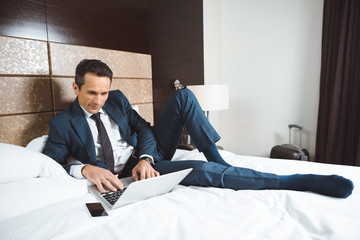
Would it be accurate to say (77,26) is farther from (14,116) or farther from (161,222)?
(161,222)

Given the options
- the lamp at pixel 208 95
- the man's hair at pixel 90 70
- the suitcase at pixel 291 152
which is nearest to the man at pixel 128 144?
the man's hair at pixel 90 70

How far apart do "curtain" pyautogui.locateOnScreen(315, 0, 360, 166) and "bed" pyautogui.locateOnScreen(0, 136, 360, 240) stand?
170 centimetres

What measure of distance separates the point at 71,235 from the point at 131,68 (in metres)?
1.70

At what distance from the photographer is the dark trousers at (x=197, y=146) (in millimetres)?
1167

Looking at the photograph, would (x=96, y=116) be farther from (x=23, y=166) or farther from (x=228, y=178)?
(x=228, y=178)

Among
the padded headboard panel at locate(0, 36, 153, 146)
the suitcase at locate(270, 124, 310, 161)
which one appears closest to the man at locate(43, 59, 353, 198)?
the padded headboard panel at locate(0, 36, 153, 146)

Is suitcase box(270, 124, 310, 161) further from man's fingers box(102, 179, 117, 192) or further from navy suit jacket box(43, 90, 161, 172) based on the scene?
man's fingers box(102, 179, 117, 192)

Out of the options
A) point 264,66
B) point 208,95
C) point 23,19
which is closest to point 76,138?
point 23,19

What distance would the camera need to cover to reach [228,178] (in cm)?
119

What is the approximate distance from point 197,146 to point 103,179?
56 centimetres

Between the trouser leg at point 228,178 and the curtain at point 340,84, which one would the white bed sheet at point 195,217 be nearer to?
the trouser leg at point 228,178

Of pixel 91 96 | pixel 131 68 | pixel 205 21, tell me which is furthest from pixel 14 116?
pixel 205 21

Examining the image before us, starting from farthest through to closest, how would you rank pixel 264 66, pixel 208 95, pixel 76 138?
pixel 264 66 < pixel 208 95 < pixel 76 138

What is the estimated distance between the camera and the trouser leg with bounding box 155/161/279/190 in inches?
45.4
